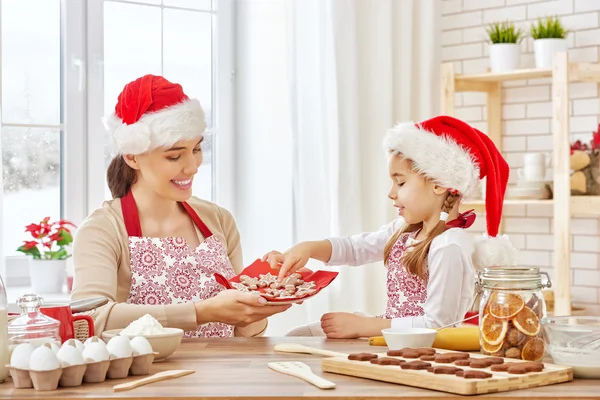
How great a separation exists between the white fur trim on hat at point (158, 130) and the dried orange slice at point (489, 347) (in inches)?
51.9

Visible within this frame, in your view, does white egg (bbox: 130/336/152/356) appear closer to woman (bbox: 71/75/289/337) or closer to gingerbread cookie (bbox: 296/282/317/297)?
gingerbread cookie (bbox: 296/282/317/297)

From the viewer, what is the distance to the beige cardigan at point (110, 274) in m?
2.45

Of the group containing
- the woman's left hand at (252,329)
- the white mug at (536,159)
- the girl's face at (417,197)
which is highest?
the white mug at (536,159)

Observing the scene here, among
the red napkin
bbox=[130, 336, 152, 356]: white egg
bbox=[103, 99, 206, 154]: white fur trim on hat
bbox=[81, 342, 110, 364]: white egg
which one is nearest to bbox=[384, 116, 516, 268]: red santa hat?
the red napkin

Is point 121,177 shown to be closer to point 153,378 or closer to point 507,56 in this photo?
point 153,378

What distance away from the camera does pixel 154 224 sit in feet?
9.50

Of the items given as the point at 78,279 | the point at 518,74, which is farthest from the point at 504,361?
the point at 518,74

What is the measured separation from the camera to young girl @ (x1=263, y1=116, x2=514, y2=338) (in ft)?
8.06

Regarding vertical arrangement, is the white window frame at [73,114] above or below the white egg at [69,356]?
above

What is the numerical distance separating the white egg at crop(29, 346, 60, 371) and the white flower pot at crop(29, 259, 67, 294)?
7.37 ft

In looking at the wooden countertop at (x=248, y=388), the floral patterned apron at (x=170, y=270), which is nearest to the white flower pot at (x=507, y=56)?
the floral patterned apron at (x=170, y=270)

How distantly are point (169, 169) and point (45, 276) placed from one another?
128cm

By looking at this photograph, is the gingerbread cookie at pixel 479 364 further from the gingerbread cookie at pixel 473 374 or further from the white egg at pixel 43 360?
the white egg at pixel 43 360

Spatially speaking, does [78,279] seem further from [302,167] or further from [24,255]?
[302,167]
